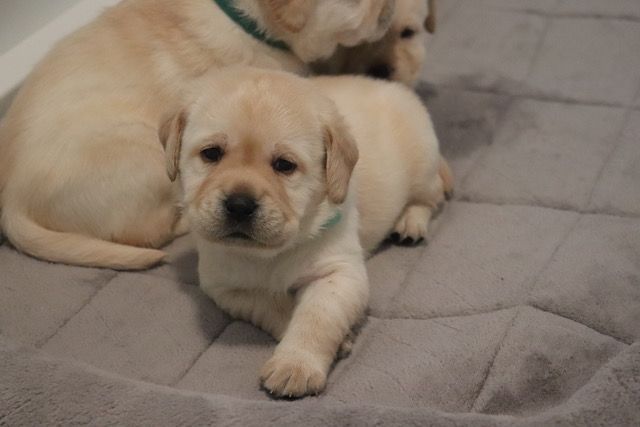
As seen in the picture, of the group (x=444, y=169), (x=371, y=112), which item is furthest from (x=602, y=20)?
(x=371, y=112)

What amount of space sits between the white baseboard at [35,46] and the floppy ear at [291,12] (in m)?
0.65

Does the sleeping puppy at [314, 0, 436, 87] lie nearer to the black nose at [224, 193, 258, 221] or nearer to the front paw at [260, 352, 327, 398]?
the black nose at [224, 193, 258, 221]

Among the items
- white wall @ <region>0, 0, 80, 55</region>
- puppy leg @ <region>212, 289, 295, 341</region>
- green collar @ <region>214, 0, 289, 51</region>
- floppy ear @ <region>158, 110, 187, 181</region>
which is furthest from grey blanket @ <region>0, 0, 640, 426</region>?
white wall @ <region>0, 0, 80, 55</region>

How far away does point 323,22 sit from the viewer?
2.25 m

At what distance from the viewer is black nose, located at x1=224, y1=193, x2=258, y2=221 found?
1524 mm

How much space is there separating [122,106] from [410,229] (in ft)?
2.65

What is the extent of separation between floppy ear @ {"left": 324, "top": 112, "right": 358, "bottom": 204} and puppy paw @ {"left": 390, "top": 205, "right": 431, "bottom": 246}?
18.4 inches

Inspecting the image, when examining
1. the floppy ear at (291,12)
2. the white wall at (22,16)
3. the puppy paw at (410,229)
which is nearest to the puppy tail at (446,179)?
the puppy paw at (410,229)

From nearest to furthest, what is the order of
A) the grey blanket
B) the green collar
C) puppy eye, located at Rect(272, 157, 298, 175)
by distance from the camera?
the grey blanket < puppy eye, located at Rect(272, 157, 298, 175) < the green collar

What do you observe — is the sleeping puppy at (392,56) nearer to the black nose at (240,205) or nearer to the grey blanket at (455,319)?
the grey blanket at (455,319)

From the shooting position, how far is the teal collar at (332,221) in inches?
68.9

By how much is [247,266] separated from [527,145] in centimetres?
112

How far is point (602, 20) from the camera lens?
10.3ft

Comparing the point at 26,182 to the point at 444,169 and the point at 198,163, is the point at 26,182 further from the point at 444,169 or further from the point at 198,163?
the point at 444,169
